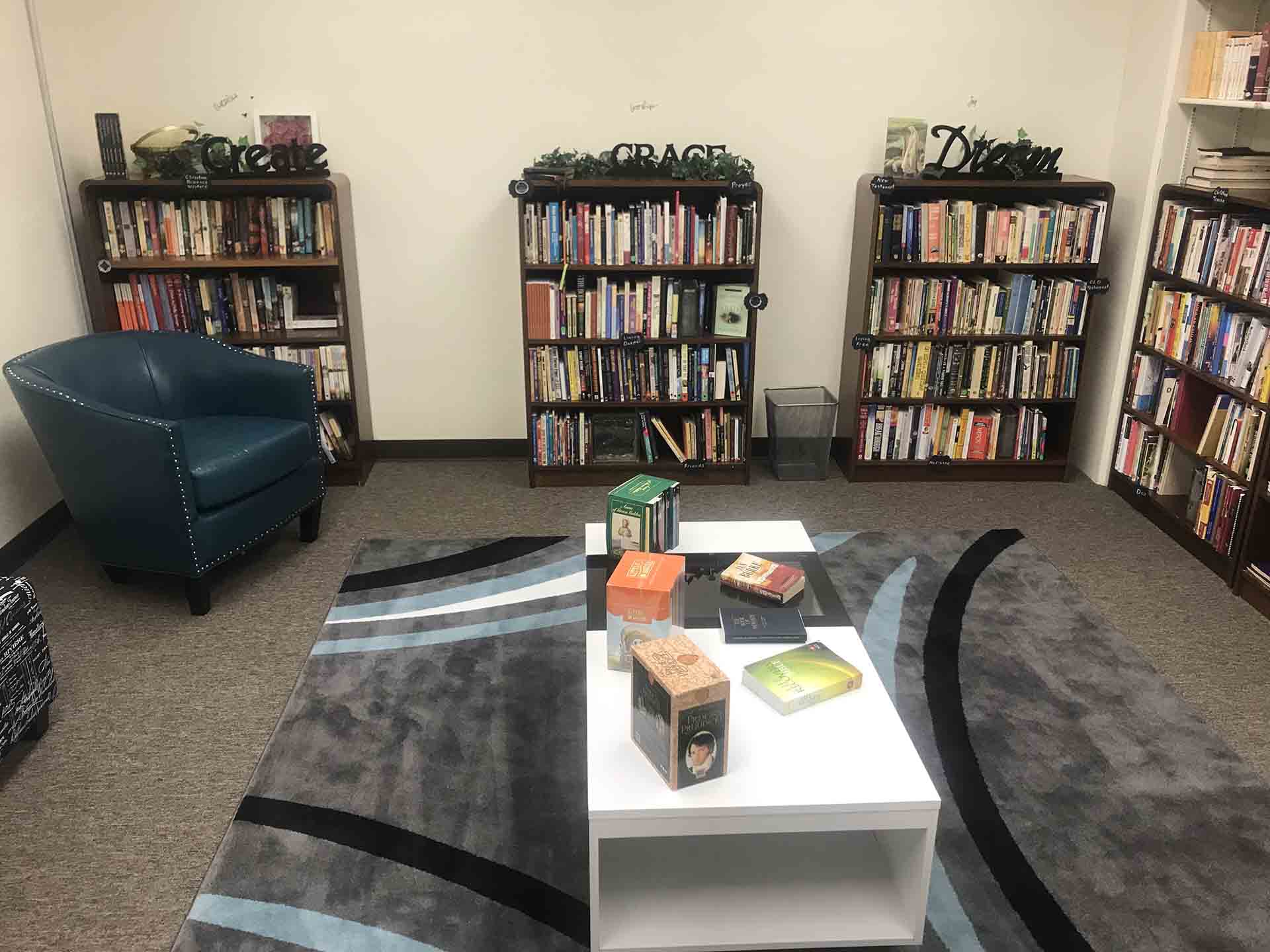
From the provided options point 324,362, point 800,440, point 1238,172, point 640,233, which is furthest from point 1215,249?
point 324,362

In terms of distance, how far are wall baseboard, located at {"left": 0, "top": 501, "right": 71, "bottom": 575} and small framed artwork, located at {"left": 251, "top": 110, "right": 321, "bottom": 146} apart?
1818mm

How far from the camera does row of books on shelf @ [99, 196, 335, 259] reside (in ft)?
14.2

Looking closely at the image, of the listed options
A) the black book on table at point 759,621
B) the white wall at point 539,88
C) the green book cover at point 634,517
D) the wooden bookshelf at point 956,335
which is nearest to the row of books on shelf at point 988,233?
the wooden bookshelf at point 956,335

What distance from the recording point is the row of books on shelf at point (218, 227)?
4336mm

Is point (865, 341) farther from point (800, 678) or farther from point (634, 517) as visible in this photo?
point (800, 678)

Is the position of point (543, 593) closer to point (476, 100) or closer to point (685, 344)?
point (685, 344)

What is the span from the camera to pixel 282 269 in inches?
184

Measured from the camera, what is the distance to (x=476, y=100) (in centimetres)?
453

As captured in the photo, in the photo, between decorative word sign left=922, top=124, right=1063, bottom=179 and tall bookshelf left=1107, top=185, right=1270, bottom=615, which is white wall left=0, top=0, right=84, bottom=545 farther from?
tall bookshelf left=1107, top=185, right=1270, bottom=615

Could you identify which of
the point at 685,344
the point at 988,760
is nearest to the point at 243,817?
the point at 988,760

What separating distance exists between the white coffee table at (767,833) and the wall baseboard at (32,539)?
2.62 m

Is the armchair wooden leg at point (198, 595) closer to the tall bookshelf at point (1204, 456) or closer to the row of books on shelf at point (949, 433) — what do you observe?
the row of books on shelf at point (949, 433)

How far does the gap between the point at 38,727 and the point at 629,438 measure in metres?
2.65

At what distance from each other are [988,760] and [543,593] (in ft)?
5.37
